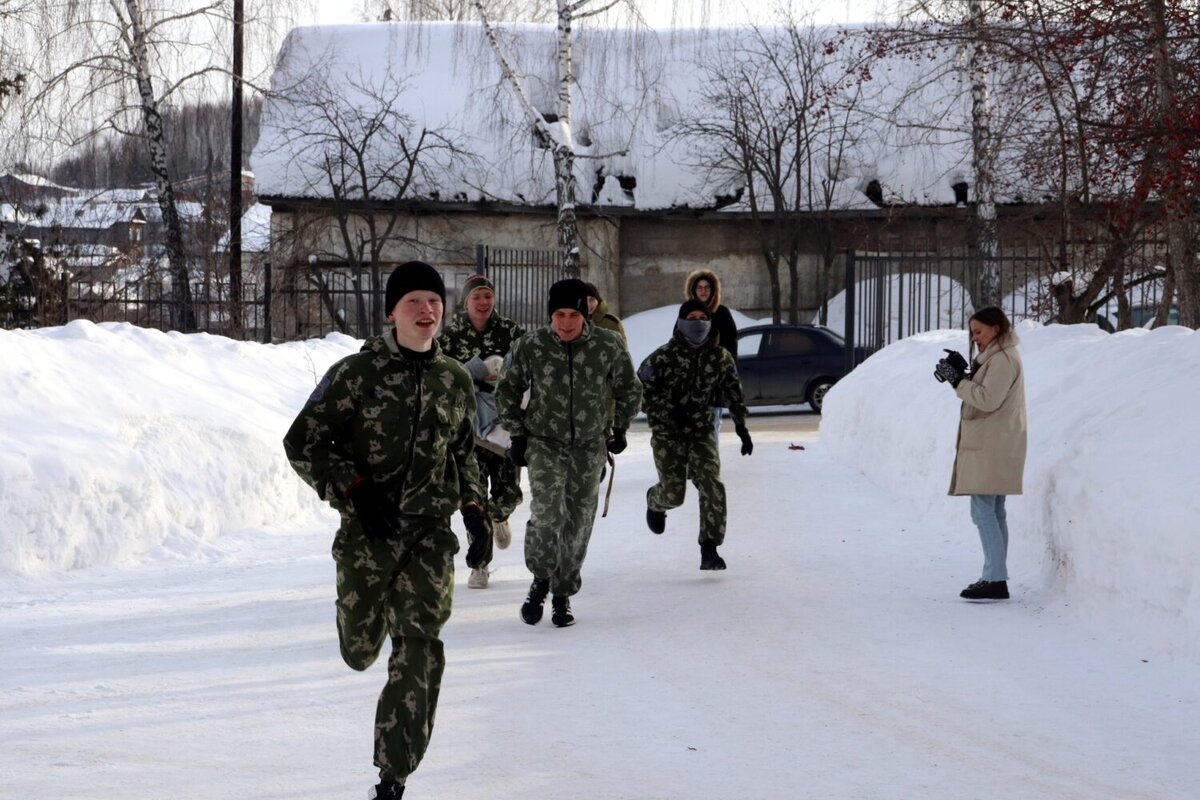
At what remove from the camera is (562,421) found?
26.0 feet

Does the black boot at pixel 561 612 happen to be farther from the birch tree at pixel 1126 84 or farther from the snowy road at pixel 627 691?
the birch tree at pixel 1126 84

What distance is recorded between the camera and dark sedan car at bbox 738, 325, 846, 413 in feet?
79.5

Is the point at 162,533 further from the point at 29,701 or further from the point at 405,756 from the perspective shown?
the point at 405,756

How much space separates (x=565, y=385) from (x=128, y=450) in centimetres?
389

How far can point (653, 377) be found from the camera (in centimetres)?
948

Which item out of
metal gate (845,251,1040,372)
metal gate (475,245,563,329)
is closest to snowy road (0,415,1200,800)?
metal gate (845,251,1040,372)

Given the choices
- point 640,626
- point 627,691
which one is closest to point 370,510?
point 627,691

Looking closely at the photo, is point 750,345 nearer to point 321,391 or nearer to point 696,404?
point 696,404

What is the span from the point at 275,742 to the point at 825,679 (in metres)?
2.44

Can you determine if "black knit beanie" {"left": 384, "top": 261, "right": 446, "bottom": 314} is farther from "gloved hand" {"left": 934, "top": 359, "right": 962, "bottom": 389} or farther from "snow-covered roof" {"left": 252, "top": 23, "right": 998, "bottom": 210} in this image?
"snow-covered roof" {"left": 252, "top": 23, "right": 998, "bottom": 210}

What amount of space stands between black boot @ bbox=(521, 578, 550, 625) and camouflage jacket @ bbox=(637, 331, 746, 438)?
72.9 inches

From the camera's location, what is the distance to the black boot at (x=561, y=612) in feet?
25.8

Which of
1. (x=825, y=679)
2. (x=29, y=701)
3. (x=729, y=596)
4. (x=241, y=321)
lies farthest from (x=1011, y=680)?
(x=241, y=321)

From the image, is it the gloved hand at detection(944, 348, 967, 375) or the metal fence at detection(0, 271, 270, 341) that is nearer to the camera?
the gloved hand at detection(944, 348, 967, 375)
